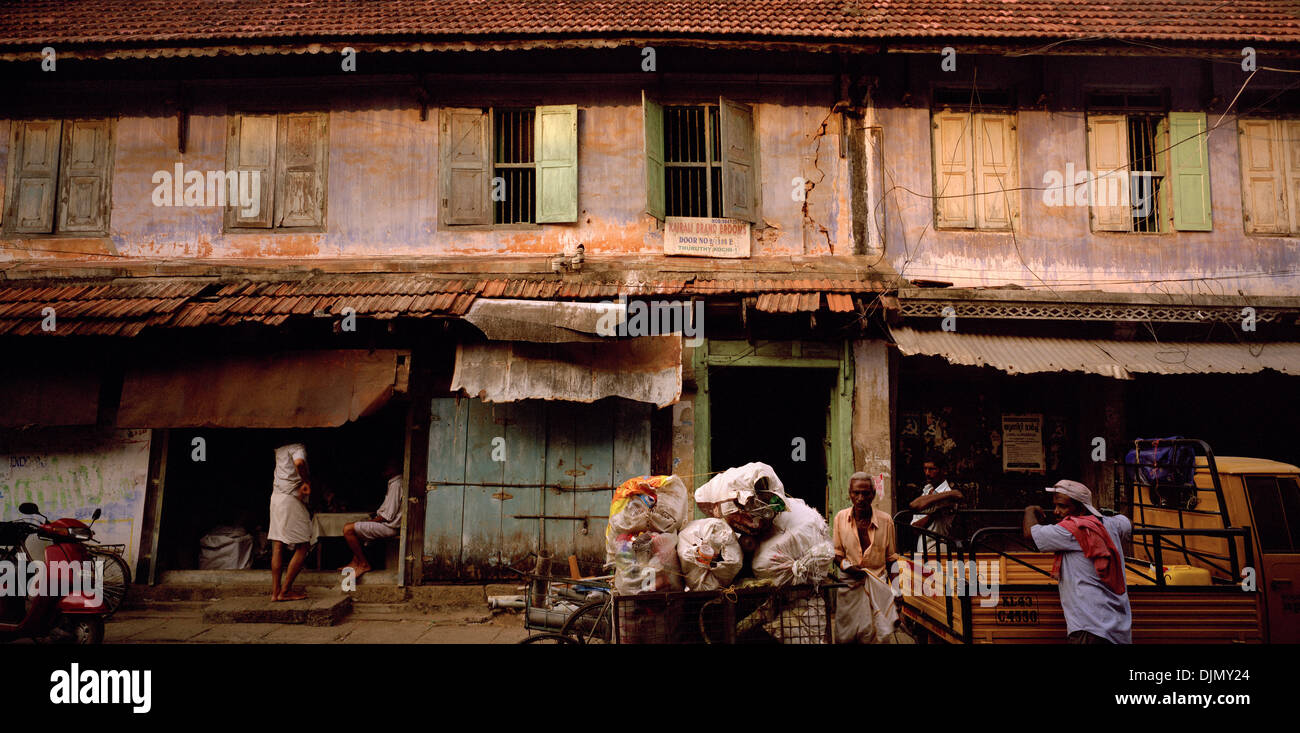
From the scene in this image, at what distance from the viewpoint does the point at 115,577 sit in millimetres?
8188

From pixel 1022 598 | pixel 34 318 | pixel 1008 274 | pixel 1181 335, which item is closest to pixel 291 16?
pixel 34 318

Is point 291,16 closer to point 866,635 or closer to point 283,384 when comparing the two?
point 283,384

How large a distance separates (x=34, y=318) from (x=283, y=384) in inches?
109

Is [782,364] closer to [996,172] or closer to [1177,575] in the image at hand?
[996,172]

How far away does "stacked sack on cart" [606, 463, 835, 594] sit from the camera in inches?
164

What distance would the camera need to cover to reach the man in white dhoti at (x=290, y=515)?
26.0ft

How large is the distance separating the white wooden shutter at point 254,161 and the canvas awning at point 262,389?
6.36ft

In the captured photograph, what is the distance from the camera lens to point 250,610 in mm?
7645

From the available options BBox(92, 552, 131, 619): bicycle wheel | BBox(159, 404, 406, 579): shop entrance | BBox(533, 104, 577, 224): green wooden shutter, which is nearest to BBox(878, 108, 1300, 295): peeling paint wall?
BBox(533, 104, 577, 224): green wooden shutter

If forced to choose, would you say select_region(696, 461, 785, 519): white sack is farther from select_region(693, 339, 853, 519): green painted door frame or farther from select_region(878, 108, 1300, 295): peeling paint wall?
select_region(878, 108, 1300, 295): peeling paint wall

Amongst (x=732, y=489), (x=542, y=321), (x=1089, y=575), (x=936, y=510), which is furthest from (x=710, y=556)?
(x=542, y=321)

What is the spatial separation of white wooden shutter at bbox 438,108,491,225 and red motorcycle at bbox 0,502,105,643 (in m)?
5.12

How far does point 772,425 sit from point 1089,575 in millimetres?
6597

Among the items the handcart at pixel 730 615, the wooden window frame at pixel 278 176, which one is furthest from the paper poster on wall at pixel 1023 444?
the wooden window frame at pixel 278 176
